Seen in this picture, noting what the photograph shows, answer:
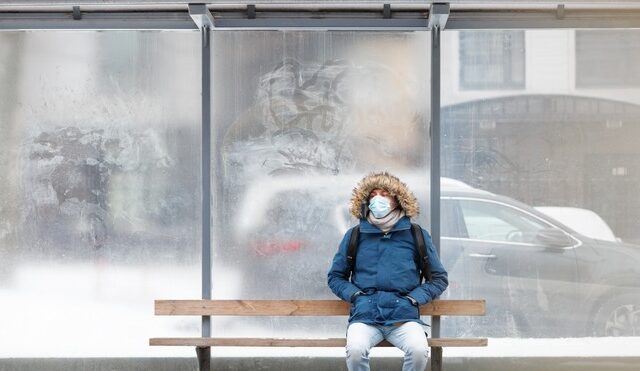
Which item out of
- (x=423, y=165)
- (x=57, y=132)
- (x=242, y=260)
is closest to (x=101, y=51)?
(x=57, y=132)

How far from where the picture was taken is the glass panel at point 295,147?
6.66m

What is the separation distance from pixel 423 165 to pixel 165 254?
1954mm

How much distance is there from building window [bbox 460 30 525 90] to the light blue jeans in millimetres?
1876

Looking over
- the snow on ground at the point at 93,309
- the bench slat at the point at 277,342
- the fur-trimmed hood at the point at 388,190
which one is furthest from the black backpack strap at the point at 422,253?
the snow on ground at the point at 93,309

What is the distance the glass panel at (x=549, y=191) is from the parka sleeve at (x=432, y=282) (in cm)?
68

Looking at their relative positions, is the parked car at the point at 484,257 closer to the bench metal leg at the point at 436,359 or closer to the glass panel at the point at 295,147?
the glass panel at the point at 295,147

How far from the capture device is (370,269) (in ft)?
19.5

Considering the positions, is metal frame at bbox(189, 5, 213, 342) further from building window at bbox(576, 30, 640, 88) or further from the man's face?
building window at bbox(576, 30, 640, 88)

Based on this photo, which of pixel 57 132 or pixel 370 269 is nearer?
pixel 370 269

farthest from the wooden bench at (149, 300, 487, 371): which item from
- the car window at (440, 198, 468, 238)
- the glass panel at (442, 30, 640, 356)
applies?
the car window at (440, 198, 468, 238)

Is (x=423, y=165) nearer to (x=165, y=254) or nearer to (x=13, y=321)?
(x=165, y=254)

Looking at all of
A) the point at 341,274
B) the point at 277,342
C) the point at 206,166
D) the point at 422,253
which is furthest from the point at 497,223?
the point at 206,166

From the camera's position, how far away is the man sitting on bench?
5.79 meters

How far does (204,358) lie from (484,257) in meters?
2.09
